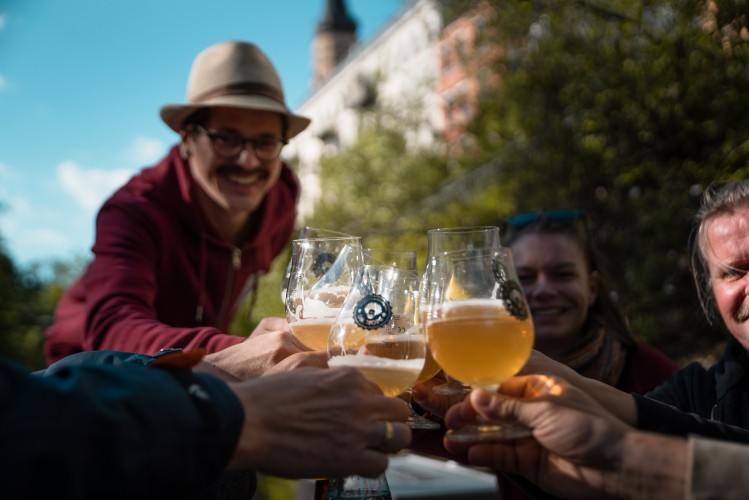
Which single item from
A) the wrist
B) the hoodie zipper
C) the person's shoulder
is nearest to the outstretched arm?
the wrist

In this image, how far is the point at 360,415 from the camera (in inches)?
54.1

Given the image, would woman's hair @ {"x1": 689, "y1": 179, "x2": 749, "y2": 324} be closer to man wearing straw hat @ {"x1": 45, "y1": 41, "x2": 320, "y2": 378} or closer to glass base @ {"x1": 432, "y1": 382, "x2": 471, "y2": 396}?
glass base @ {"x1": 432, "y1": 382, "x2": 471, "y2": 396}

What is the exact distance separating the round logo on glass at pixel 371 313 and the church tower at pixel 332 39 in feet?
234

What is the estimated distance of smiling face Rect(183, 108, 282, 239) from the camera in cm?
341

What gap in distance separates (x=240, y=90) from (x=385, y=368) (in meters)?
2.22

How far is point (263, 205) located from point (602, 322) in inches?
70.6

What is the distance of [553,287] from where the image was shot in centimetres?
327

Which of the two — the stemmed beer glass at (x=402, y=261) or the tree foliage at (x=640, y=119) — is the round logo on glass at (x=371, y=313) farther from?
the tree foliage at (x=640, y=119)

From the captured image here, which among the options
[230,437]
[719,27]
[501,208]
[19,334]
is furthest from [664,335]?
[19,334]

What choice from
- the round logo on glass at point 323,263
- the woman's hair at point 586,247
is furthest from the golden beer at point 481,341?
the woman's hair at point 586,247

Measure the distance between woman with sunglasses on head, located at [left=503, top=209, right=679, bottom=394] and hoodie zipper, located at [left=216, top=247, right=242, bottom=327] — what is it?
136 centimetres

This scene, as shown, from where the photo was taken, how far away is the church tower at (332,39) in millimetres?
71562

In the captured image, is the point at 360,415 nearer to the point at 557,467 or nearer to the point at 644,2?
the point at 557,467

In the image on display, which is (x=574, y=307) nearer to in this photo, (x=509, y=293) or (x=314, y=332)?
(x=314, y=332)
